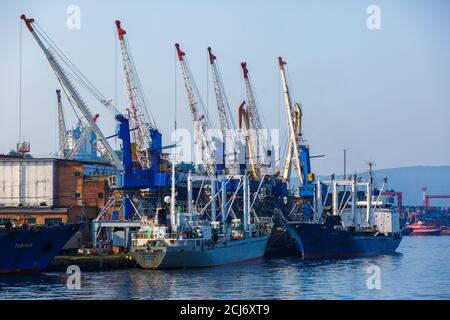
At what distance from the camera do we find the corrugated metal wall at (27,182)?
11894cm

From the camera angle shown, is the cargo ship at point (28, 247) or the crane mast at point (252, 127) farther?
the crane mast at point (252, 127)

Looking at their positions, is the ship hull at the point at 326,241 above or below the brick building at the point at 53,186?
below

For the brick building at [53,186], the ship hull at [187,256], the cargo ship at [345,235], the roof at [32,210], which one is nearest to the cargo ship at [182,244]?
the ship hull at [187,256]

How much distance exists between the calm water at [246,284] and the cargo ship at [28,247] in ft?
6.90

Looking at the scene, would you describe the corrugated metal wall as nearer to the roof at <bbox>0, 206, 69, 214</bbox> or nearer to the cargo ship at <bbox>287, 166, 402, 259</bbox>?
the roof at <bbox>0, 206, 69, 214</bbox>

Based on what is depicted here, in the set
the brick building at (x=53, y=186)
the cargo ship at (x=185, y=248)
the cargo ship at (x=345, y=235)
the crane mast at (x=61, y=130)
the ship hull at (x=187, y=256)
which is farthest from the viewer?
the crane mast at (x=61, y=130)

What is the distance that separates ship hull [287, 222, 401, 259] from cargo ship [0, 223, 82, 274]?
132 feet

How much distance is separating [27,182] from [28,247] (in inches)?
1237

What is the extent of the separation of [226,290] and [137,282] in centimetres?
1150

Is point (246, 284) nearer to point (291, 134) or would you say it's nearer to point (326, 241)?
point (326, 241)

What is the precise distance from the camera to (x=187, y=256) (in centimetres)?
9550

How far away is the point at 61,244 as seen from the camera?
94750 millimetres

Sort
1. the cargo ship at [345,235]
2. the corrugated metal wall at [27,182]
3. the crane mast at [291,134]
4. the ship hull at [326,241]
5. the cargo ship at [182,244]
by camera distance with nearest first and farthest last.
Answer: the cargo ship at [182,244] → the corrugated metal wall at [27,182] → the ship hull at [326,241] → the cargo ship at [345,235] → the crane mast at [291,134]

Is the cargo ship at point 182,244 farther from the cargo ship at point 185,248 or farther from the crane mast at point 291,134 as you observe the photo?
the crane mast at point 291,134
